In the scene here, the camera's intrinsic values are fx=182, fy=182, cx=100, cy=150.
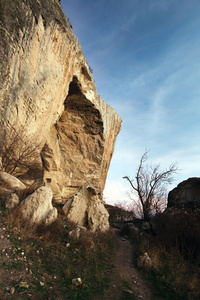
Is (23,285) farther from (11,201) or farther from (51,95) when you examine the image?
(51,95)

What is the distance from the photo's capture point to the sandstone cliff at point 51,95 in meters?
7.33

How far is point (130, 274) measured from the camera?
542 centimetres

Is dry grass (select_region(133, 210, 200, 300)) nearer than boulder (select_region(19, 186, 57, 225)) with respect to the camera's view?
Yes

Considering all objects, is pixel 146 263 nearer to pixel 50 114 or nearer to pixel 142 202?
pixel 142 202

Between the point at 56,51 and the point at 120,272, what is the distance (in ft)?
35.1

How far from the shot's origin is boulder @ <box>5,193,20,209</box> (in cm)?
574

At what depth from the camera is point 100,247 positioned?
6371 mm

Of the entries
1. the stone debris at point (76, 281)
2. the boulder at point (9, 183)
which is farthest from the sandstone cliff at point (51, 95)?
the stone debris at point (76, 281)

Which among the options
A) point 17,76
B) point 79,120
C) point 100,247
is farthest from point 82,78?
point 100,247

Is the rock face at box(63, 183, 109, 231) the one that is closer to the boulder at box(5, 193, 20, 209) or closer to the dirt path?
the dirt path

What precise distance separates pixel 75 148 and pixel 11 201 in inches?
461

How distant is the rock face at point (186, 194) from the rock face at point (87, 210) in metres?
5.33

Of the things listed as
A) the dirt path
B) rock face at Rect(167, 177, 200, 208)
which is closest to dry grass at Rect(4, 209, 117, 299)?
the dirt path

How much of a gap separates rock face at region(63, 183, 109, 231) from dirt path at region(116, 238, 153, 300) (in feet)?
A: 4.34
